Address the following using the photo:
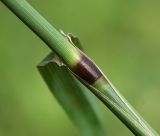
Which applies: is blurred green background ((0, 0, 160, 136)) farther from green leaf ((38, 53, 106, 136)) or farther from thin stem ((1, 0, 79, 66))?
thin stem ((1, 0, 79, 66))

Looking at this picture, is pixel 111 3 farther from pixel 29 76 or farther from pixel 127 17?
pixel 29 76

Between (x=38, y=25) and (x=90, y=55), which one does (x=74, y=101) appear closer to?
(x=38, y=25)

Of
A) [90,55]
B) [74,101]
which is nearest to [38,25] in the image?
[74,101]

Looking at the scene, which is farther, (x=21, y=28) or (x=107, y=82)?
(x=21, y=28)

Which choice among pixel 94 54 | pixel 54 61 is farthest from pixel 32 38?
pixel 54 61

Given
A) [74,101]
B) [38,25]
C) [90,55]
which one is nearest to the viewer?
[38,25]

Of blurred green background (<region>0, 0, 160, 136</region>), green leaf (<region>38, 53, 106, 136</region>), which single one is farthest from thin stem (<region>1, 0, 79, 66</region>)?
blurred green background (<region>0, 0, 160, 136</region>)

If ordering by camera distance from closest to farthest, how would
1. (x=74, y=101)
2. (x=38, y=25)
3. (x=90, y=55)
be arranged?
(x=38, y=25) → (x=74, y=101) → (x=90, y=55)
